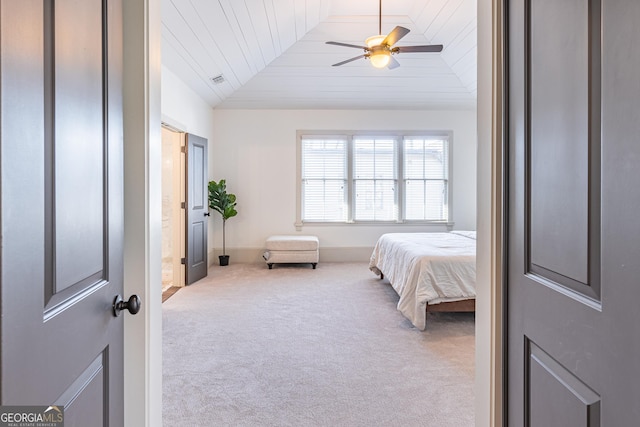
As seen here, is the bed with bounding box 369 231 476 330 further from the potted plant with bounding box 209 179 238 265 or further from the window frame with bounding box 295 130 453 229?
the potted plant with bounding box 209 179 238 265

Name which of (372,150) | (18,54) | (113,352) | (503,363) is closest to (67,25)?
(18,54)

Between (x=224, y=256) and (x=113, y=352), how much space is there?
17.5 ft

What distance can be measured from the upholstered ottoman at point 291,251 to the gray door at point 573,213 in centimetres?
486

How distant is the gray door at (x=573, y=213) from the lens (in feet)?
2.13

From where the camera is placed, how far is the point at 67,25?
80cm

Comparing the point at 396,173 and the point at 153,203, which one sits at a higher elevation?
the point at 396,173

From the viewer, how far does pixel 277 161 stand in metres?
6.61

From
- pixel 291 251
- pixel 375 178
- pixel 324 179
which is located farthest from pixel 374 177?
pixel 291 251

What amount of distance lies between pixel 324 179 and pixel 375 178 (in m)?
0.97

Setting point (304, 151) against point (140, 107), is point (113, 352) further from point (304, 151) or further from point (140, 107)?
point (304, 151)

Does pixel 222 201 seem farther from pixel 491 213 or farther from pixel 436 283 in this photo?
pixel 491 213

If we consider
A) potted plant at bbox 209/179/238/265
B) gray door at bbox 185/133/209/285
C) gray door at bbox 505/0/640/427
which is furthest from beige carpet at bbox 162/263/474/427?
potted plant at bbox 209/179/238/265

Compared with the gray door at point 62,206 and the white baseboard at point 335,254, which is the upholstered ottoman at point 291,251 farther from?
the gray door at point 62,206

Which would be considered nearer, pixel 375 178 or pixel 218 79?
pixel 218 79
